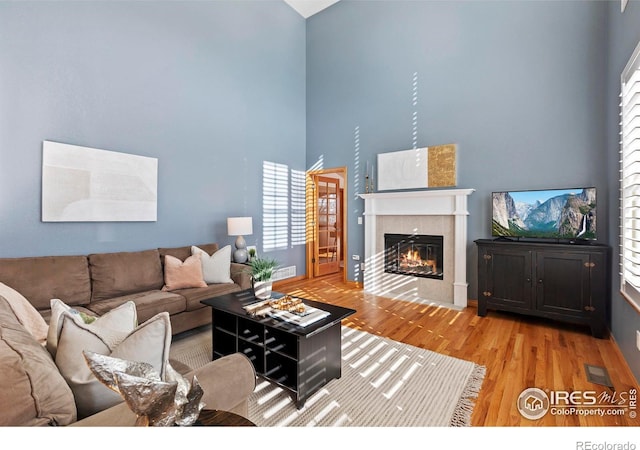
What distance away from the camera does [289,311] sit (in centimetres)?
214

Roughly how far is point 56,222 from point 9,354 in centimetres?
278

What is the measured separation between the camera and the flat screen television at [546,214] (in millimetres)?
3143

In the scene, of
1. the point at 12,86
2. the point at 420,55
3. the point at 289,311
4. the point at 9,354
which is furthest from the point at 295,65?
the point at 9,354

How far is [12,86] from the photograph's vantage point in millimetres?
2629

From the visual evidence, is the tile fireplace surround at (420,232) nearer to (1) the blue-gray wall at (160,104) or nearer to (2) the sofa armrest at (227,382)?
(1) the blue-gray wall at (160,104)

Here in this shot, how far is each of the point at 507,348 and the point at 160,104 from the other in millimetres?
4665

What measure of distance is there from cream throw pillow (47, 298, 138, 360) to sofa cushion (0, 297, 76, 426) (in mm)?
165

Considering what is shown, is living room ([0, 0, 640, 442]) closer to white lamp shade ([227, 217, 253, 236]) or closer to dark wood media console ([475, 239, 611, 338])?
dark wood media console ([475, 239, 611, 338])

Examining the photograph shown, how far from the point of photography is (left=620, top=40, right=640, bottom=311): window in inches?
84.0

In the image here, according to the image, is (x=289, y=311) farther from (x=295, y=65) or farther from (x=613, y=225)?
(x=295, y=65)

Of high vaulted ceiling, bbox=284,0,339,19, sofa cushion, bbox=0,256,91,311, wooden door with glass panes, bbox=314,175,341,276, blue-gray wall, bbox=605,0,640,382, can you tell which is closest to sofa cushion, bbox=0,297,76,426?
sofa cushion, bbox=0,256,91,311

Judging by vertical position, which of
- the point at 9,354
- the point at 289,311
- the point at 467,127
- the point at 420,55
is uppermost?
the point at 420,55

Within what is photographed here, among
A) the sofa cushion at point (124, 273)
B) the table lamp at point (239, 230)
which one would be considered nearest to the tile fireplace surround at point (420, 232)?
the table lamp at point (239, 230)

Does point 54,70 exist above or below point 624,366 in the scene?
above
